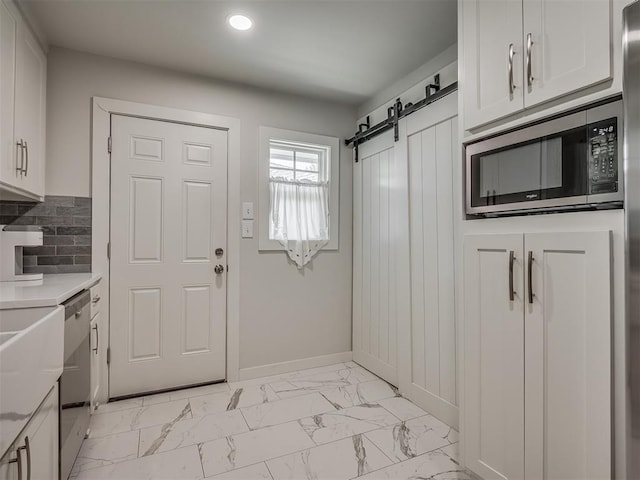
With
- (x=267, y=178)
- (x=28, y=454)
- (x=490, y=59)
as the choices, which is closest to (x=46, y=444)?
(x=28, y=454)

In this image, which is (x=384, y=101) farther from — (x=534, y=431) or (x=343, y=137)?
(x=534, y=431)

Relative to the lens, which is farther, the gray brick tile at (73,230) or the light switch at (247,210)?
the light switch at (247,210)

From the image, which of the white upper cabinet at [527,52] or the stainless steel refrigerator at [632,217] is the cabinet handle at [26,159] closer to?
the white upper cabinet at [527,52]

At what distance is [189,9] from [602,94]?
2.03m

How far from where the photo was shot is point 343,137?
3262 millimetres

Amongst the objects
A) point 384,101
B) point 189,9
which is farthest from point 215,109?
point 384,101

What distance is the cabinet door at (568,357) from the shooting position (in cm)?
109

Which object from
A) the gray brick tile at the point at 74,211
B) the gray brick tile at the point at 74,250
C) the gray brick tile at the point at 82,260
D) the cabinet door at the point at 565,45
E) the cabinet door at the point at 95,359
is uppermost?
the cabinet door at the point at 565,45

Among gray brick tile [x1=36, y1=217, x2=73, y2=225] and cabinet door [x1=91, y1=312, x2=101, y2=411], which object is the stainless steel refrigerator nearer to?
cabinet door [x1=91, y1=312, x2=101, y2=411]

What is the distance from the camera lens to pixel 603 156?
44.0 inches

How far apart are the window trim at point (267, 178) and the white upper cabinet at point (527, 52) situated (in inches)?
65.5

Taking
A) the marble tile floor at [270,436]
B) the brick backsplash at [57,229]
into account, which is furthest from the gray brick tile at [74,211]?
the marble tile floor at [270,436]

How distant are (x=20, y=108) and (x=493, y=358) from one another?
107 inches

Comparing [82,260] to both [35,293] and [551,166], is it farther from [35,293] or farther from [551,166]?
[551,166]
